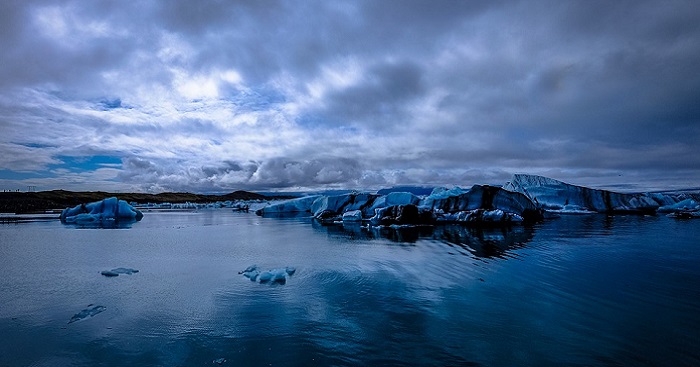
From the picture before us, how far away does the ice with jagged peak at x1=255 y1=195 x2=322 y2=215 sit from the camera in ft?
149

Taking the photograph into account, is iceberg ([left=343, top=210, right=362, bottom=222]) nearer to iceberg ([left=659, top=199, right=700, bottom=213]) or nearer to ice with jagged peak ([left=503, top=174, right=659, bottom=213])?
ice with jagged peak ([left=503, top=174, right=659, bottom=213])

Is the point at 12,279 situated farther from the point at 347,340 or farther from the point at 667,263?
the point at 667,263

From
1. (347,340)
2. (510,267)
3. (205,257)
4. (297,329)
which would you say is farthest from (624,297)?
(205,257)

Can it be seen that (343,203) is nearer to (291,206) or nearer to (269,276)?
(291,206)

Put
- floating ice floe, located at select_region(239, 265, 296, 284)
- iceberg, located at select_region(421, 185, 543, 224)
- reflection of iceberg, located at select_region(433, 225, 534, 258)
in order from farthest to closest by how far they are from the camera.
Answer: iceberg, located at select_region(421, 185, 543, 224) → reflection of iceberg, located at select_region(433, 225, 534, 258) → floating ice floe, located at select_region(239, 265, 296, 284)

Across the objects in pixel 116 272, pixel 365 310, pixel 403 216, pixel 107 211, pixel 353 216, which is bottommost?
pixel 365 310

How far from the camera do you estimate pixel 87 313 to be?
6.22 meters

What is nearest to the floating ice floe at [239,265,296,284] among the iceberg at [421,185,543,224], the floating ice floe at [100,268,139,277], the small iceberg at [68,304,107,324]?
the small iceberg at [68,304,107,324]

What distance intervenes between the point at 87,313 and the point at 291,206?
134 ft

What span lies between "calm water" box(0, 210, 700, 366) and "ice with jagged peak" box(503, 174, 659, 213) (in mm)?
23293

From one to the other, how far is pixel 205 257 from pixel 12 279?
4.95 m

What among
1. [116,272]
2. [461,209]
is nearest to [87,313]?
[116,272]

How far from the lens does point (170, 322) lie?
579cm

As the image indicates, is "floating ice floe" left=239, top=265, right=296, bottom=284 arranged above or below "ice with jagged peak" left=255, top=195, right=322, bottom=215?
below
